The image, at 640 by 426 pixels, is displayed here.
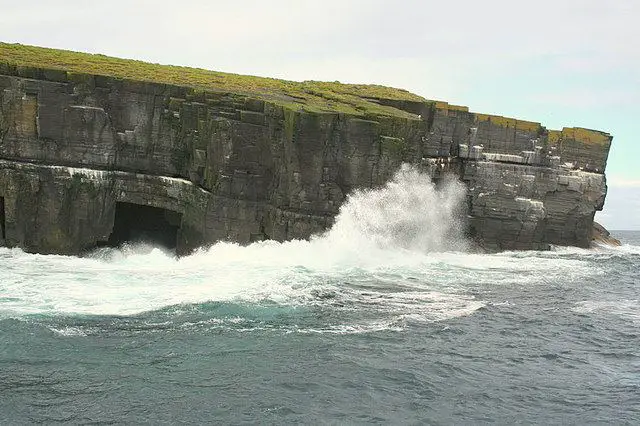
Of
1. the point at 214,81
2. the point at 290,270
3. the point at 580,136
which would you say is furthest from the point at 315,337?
the point at 580,136

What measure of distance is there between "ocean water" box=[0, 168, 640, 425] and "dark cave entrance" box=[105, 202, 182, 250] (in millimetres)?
1555

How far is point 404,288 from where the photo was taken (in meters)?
28.9

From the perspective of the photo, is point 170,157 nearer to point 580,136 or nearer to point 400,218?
point 400,218

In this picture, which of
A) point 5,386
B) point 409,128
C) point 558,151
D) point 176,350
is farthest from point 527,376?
point 558,151

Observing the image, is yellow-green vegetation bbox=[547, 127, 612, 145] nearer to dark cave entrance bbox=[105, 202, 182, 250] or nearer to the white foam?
the white foam

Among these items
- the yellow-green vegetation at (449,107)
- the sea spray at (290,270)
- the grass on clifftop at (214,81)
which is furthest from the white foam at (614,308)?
the yellow-green vegetation at (449,107)

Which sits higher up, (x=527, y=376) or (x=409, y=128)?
(x=409, y=128)

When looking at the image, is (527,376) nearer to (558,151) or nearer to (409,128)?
(409,128)

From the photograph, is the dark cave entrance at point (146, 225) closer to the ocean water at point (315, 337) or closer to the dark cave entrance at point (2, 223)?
the ocean water at point (315, 337)

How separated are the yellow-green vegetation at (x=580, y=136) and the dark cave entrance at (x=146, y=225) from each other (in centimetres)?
2718

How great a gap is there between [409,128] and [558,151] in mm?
17286

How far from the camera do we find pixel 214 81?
43469 millimetres

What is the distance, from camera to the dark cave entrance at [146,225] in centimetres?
3756

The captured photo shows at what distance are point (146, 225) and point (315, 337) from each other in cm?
2090
